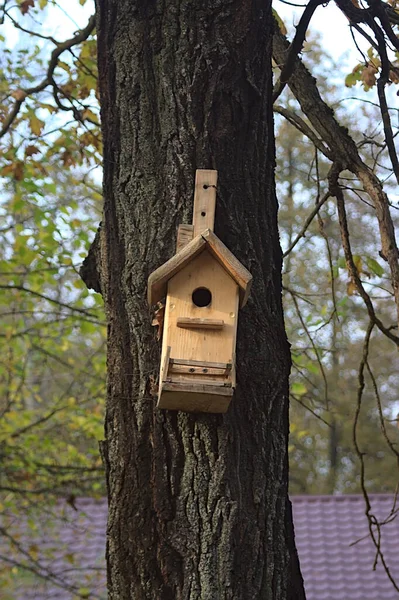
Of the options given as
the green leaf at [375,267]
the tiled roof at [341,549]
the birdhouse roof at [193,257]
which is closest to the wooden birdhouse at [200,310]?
the birdhouse roof at [193,257]

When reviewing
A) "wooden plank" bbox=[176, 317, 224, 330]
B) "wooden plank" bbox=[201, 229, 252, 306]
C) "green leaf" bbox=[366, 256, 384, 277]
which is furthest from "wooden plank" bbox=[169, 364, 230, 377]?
Result: "green leaf" bbox=[366, 256, 384, 277]

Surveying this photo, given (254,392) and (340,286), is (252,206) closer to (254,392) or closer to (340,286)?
(254,392)

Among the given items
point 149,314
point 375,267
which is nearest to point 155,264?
point 149,314

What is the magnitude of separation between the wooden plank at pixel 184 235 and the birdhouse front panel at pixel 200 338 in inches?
2.5

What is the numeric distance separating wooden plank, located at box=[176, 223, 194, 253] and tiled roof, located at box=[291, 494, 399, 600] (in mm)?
6806

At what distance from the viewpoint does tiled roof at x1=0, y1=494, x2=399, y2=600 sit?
26.5 ft

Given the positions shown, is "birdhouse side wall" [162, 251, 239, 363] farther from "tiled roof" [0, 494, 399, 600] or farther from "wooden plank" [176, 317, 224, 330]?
"tiled roof" [0, 494, 399, 600]

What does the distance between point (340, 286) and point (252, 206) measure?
1188 centimetres

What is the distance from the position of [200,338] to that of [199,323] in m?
0.04

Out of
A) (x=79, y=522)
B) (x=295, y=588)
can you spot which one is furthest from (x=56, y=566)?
(x=295, y=588)

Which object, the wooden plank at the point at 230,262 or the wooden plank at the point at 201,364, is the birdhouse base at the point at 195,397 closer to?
the wooden plank at the point at 201,364

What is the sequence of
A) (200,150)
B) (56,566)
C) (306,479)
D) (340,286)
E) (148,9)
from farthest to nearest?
(306,479) < (340,286) < (56,566) < (148,9) < (200,150)

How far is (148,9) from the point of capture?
2.44 meters

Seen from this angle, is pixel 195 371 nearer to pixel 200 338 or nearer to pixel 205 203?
pixel 200 338
